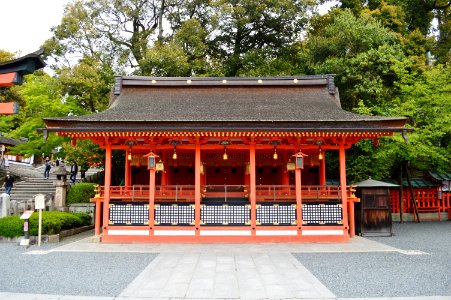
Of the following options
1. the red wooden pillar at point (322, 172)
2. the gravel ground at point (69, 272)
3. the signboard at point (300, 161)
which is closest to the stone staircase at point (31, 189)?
the gravel ground at point (69, 272)

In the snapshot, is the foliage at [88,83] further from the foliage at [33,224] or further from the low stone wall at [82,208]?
the foliage at [33,224]

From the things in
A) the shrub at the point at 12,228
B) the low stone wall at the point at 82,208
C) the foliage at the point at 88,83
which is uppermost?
the foliage at the point at 88,83

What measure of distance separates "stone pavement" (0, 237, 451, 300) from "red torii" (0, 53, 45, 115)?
4.35 metres

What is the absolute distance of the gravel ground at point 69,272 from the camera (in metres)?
7.52

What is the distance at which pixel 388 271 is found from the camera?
9000 mm

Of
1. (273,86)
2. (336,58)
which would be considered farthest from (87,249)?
(336,58)

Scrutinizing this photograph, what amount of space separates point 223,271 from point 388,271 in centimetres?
444

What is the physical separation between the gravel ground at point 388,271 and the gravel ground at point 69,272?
498 centimetres

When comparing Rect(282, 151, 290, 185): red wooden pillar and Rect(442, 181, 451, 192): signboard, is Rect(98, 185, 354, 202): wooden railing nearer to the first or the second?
Rect(282, 151, 290, 185): red wooden pillar

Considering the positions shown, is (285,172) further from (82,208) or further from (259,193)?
(82,208)

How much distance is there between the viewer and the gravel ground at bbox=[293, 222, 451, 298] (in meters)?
7.37

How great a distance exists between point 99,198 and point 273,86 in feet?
35.3

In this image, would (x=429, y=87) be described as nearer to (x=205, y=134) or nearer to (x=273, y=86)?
(x=273, y=86)

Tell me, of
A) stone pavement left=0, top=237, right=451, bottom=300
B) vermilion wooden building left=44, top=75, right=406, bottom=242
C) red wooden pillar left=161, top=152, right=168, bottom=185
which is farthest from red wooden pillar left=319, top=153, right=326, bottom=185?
red wooden pillar left=161, top=152, right=168, bottom=185
